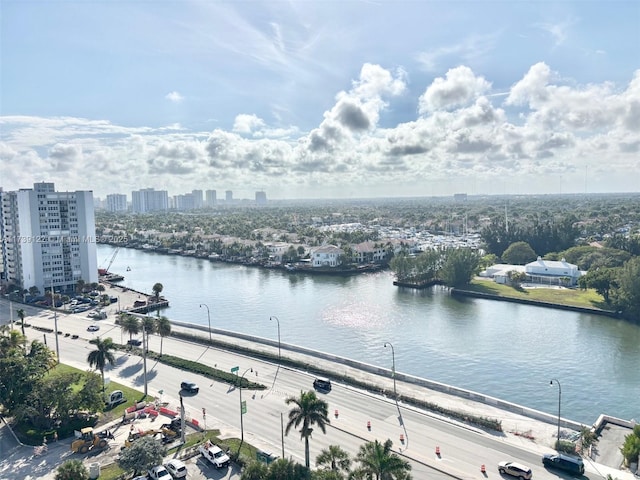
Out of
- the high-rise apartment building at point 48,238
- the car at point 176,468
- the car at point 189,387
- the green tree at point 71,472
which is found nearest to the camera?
the green tree at point 71,472

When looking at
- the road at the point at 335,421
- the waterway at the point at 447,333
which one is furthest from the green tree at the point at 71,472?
the waterway at the point at 447,333

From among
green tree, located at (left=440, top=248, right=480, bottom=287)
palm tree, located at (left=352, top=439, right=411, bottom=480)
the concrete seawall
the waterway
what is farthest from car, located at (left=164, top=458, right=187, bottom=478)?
green tree, located at (left=440, top=248, right=480, bottom=287)

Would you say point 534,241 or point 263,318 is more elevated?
point 534,241

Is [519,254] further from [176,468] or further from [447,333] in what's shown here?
[176,468]

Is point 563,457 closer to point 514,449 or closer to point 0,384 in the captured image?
point 514,449

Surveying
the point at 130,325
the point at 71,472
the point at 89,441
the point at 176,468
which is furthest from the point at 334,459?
the point at 130,325

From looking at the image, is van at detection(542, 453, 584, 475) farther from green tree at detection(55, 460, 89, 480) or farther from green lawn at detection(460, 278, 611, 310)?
green lawn at detection(460, 278, 611, 310)

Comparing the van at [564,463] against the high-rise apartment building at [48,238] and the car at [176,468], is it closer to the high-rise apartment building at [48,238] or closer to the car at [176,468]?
the car at [176,468]

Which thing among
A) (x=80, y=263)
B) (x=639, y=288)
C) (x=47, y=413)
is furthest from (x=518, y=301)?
(x=80, y=263)
